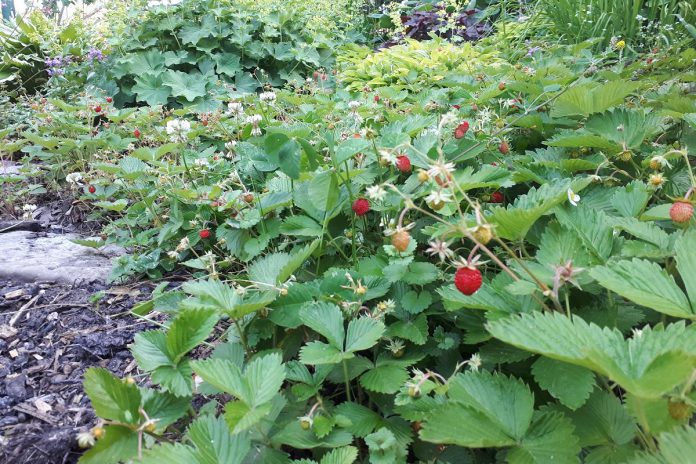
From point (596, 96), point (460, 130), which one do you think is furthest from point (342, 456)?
point (596, 96)

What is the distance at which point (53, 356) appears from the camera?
136 centimetres

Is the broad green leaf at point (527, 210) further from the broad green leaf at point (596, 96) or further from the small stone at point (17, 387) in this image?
the small stone at point (17, 387)

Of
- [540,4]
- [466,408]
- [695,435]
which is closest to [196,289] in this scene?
[466,408]

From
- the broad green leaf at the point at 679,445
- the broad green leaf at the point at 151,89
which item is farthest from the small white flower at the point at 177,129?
the broad green leaf at the point at 151,89

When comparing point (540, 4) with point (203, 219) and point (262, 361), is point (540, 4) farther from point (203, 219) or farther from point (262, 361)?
point (262, 361)

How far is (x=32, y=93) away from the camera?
4.68m

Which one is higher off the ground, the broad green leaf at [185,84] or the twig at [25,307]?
the broad green leaf at [185,84]

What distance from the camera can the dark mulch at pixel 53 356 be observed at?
3.39 feet

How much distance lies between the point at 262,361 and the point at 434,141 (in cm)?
69

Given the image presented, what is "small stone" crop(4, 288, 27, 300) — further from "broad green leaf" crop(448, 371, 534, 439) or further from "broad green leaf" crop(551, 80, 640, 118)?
"broad green leaf" crop(551, 80, 640, 118)

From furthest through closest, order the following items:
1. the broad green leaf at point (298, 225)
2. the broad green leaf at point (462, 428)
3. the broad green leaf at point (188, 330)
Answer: the broad green leaf at point (298, 225) → the broad green leaf at point (188, 330) → the broad green leaf at point (462, 428)

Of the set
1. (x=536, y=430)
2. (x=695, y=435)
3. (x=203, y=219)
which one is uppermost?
(x=695, y=435)

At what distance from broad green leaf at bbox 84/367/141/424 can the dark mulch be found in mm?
359

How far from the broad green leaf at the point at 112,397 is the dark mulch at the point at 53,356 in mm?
359
